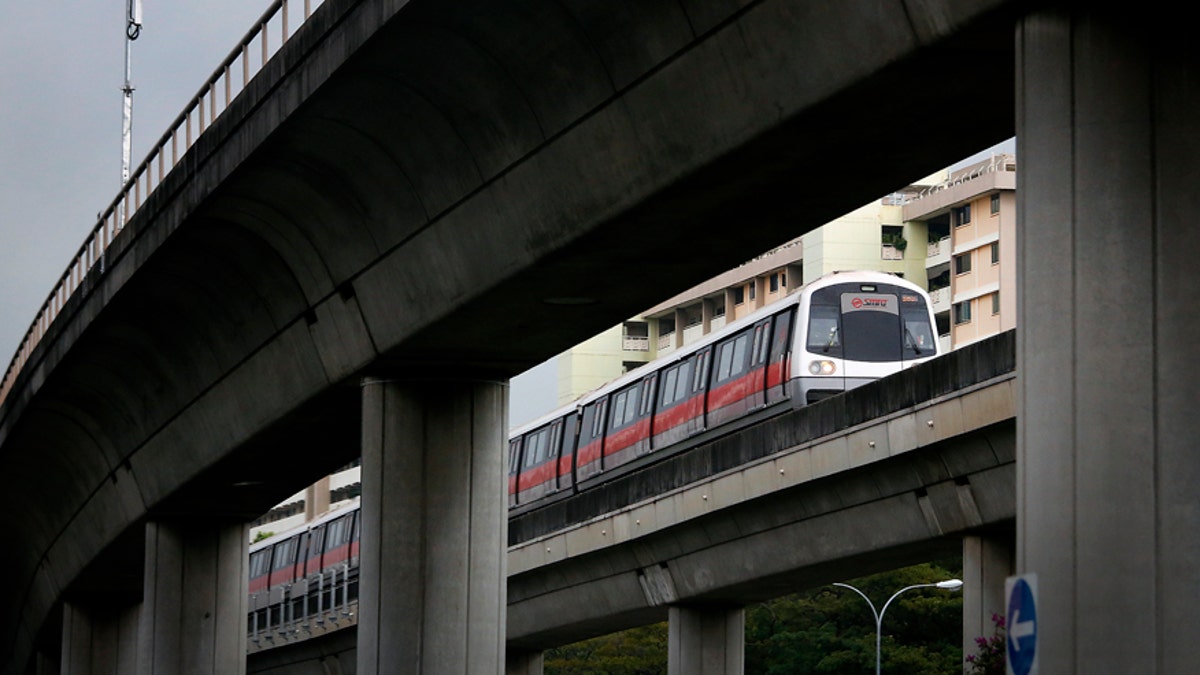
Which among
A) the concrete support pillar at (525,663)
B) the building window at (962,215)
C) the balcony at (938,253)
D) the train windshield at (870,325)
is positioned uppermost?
the building window at (962,215)

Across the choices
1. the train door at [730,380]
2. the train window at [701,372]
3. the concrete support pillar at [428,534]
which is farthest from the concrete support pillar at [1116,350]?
the train window at [701,372]

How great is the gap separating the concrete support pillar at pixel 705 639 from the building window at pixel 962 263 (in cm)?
4961

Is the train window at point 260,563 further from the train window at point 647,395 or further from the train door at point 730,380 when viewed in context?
the train door at point 730,380

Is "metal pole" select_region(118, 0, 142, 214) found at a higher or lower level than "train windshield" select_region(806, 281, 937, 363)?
higher

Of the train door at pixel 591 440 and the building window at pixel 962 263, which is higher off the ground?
the building window at pixel 962 263

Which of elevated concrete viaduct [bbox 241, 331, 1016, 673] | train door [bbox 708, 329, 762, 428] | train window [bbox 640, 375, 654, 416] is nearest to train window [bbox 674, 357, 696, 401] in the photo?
train door [bbox 708, 329, 762, 428]

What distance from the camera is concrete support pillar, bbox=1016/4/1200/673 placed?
384 inches

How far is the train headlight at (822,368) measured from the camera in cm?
3484

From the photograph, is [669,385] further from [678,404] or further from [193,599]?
[193,599]

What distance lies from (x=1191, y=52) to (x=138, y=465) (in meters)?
22.9

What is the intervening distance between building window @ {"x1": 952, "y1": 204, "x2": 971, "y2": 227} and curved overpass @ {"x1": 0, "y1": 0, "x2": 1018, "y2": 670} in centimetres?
5964

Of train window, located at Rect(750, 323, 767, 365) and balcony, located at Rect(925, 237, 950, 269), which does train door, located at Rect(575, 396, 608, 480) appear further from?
balcony, located at Rect(925, 237, 950, 269)

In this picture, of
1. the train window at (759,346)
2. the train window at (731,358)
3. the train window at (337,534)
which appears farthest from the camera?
the train window at (337,534)

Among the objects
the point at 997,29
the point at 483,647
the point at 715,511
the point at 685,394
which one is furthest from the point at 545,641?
the point at 997,29
